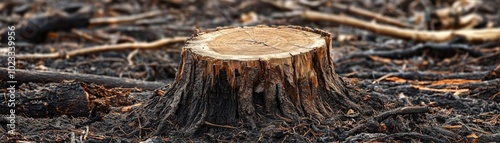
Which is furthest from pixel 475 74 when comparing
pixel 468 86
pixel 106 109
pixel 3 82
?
pixel 3 82

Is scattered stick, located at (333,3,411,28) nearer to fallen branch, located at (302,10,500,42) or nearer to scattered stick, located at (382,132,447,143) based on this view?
fallen branch, located at (302,10,500,42)

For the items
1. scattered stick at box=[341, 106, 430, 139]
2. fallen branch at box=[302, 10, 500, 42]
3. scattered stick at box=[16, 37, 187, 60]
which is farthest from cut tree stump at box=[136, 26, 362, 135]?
fallen branch at box=[302, 10, 500, 42]

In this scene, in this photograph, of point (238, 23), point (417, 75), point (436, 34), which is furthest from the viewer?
point (238, 23)

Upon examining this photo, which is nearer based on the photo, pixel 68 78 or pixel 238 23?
pixel 68 78

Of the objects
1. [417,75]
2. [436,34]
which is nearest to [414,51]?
[436,34]

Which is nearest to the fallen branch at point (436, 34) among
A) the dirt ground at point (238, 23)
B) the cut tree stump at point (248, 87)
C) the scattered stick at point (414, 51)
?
the dirt ground at point (238, 23)

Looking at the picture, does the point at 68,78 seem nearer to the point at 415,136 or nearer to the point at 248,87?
the point at 248,87

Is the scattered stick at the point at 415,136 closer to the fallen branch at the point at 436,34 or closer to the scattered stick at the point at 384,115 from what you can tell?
the scattered stick at the point at 384,115
